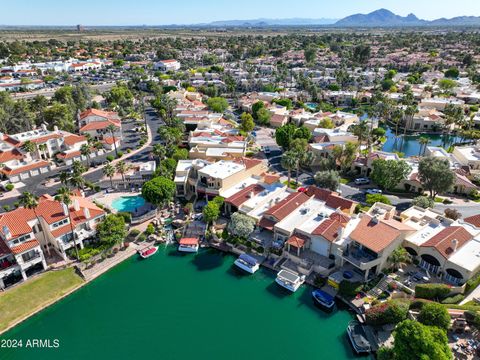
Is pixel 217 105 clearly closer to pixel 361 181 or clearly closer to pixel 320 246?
pixel 361 181

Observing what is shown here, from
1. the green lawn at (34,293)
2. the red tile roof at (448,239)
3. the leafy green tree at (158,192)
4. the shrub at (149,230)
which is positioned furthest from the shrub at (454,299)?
the green lawn at (34,293)

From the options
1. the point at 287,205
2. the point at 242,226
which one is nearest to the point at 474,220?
the point at 287,205

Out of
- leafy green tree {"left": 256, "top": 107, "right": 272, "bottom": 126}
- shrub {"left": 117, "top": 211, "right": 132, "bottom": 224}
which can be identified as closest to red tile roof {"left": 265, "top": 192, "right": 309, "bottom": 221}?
shrub {"left": 117, "top": 211, "right": 132, "bottom": 224}

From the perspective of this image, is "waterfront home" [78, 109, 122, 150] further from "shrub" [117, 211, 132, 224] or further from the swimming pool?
"shrub" [117, 211, 132, 224]

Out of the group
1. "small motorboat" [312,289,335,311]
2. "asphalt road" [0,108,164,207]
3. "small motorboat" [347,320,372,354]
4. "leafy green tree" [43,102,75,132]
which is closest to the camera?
"small motorboat" [347,320,372,354]

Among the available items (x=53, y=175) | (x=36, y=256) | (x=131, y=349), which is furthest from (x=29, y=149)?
(x=131, y=349)

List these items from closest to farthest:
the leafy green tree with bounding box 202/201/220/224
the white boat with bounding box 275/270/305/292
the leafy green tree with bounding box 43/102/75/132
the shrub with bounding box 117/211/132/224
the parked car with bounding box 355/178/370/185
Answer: the white boat with bounding box 275/270/305/292 < the leafy green tree with bounding box 202/201/220/224 < the shrub with bounding box 117/211/132/224 < the parked car with bounding box 355/178/370/185 < the leafy green tree with bounding box 43/102/75/132

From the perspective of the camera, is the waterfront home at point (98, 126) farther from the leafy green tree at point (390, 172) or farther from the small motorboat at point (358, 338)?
the small motorboat at point (358, 338)
